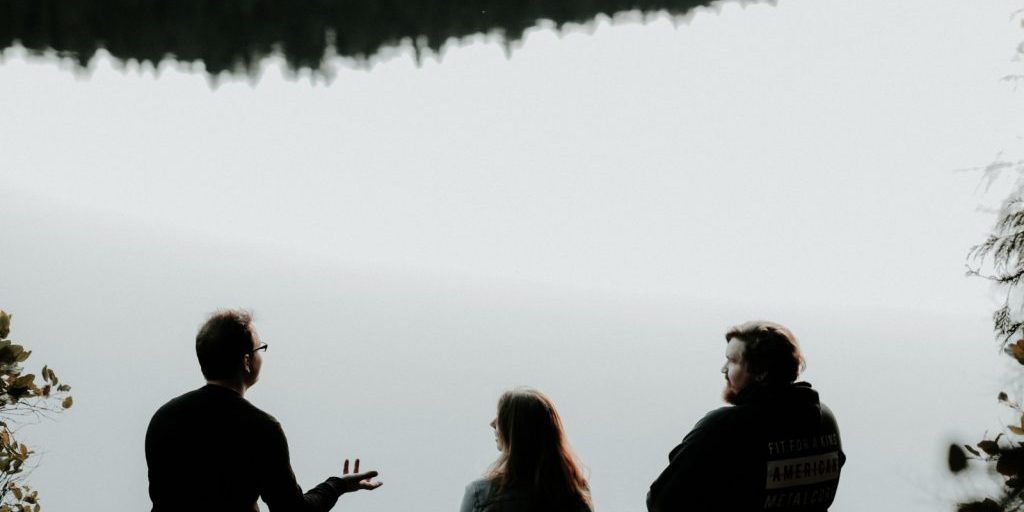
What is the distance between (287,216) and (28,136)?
639 millimetres

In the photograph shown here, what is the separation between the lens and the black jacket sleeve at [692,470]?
3.88ft

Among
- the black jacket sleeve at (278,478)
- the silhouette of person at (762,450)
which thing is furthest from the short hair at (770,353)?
the black jacket sleeve at (278,478)

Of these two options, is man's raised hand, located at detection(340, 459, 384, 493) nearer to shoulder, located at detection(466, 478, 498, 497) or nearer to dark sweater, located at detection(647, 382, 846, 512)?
shoulder, located at detection(466, 478, 498, 497)

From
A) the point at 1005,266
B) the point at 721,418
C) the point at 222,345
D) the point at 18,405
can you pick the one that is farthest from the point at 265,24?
the point at 1005,266

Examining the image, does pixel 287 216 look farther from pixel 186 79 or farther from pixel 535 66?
pixel 535 66

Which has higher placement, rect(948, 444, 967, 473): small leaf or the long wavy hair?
the long wavy hair

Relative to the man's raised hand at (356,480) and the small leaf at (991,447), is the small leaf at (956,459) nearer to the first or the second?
the small leaf at (991,447)

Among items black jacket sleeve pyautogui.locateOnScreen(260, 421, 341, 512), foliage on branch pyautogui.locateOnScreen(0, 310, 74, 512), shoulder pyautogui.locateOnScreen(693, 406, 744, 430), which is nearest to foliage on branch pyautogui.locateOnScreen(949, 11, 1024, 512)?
shoulder pyautogui.locateOnScreen(693, 406, 744, 430)

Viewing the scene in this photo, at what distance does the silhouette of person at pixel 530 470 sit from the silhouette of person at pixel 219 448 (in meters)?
0.33

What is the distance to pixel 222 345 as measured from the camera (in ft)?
3.71

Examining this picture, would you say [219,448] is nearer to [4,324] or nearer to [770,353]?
[4,324]

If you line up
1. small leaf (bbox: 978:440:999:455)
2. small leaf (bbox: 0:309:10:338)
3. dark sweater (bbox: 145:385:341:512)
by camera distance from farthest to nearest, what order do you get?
small leaf (bbox: 0:309:10:338) < small leaf (bbox: 978:440:999:455) < dark sweater (bbox: 145:385:341:512)

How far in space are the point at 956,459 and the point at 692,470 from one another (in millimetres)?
719

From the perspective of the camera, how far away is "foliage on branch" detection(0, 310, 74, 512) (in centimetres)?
146
